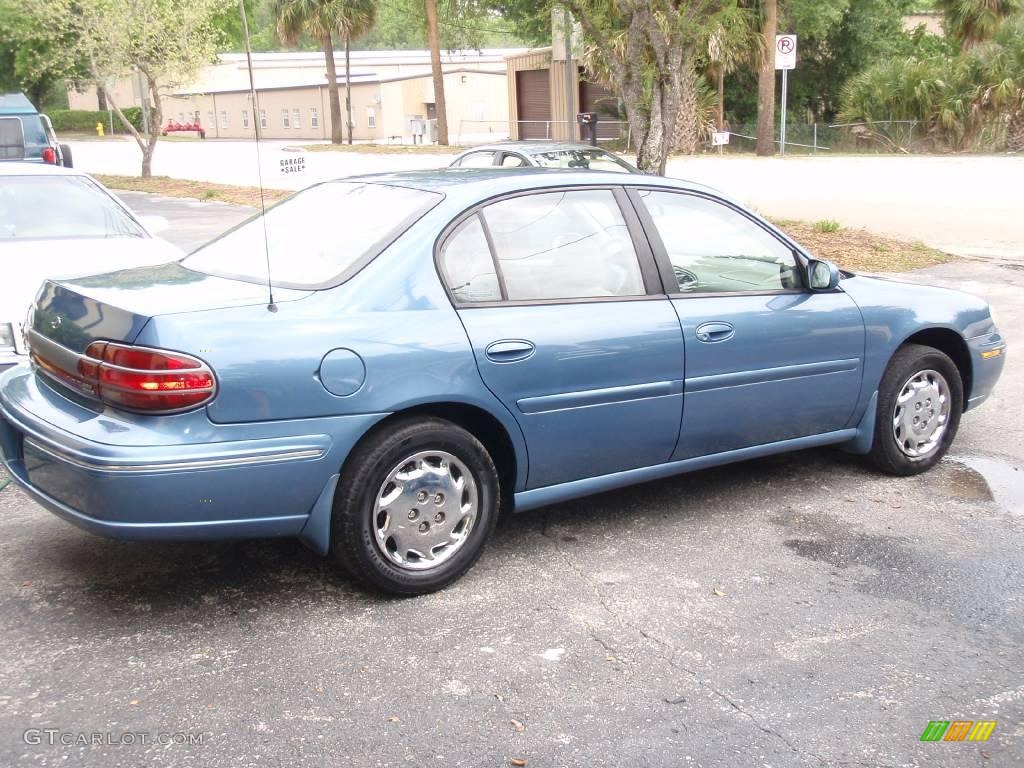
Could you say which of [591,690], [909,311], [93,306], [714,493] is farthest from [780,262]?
[93,306]

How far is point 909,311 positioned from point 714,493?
1.30 m

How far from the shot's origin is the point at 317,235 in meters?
4.45

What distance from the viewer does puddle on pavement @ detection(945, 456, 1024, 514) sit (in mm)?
5281

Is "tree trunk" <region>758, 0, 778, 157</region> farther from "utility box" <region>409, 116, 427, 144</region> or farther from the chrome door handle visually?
the chrome door handle

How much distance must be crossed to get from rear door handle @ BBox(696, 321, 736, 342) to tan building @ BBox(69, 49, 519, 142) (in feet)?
151

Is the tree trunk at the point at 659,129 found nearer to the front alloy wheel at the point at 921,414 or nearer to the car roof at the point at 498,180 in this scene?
the front alloy wheel at the point at 921,414

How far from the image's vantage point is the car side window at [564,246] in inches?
172

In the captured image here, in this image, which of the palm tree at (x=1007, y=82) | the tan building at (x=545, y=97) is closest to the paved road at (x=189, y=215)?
the tan building at (x=545, y=97)

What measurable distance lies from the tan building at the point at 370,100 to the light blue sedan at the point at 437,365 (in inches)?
1798

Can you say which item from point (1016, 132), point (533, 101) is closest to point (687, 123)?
point (1016, 132)

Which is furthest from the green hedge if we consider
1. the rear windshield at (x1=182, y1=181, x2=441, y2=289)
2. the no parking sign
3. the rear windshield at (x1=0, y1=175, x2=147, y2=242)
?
the rear windshield at (x1=182, y1=181, x2=441, y2=289)

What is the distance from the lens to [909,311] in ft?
17.7

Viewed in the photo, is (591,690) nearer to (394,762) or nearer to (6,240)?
(394,762)

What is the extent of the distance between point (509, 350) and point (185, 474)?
1271 millimetres
